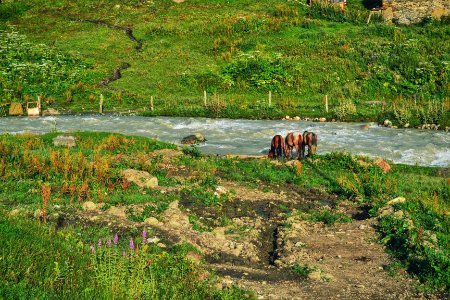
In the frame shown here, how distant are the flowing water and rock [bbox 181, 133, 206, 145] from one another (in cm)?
40

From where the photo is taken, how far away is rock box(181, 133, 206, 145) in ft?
92.8

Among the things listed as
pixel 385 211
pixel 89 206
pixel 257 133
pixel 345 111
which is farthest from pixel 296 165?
pixel 345 111

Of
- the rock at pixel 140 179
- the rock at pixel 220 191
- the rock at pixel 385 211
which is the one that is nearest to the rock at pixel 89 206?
the rock at pixel 140 179

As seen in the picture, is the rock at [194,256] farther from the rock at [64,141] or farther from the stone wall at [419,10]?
the stone wall at [419,10]

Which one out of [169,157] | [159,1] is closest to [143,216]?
[169,157]

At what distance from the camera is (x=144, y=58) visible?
50.0 meters

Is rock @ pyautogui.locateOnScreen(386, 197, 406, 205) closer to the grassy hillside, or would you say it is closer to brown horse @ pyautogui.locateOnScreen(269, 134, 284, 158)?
brown horse @ pyautogui.locateOnScreen(269, 134, 284, 158)

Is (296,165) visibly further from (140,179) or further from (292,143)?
(140,179)

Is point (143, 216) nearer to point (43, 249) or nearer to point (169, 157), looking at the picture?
point (43, 249)

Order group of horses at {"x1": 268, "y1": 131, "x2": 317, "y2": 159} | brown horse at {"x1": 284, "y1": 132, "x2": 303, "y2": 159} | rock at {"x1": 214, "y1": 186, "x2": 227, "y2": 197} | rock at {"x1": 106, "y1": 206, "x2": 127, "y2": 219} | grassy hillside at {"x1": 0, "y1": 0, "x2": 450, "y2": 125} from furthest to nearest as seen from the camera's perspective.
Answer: grassy hillside at {"x1": 0, "y1": 0, "x2": 450, "y2": 125} → group of horses at {"x1": 268, "y1": 131, "x2": 317, "y2": 159} → brown horse at {"x1": 284, "y1": 132, "x2": 303, "y2": 159} → rock at {"x1": 214, "y1": 186, "x2": 227, "y2": 197} → rock at {"x1": 106, "y1": 206, "x2": 127, "y2": 219}

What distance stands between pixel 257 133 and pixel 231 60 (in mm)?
17843

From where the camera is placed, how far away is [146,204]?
1578 cm

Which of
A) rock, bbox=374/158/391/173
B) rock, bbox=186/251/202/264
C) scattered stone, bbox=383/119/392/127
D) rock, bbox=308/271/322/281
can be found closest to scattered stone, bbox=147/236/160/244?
rock, bbox=186/251/202/264

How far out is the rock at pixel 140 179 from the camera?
58.4 feet
